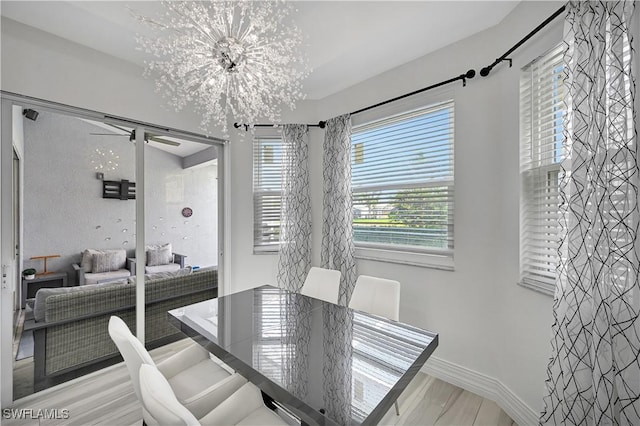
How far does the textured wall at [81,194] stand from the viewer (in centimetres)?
206

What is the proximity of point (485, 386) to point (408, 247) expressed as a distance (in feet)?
3.91

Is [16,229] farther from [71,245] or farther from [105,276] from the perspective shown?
[105,276]

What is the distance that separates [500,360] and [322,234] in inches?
76.8

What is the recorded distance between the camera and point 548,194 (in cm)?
160

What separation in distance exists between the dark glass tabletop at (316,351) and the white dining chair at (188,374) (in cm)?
16

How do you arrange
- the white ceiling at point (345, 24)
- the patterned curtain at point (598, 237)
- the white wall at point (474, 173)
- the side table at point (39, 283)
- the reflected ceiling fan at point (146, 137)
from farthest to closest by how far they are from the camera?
the reflected ceiling fan at point (146, 137) → the side table at point (39, 283) → the white ceiling at point (345, 24) → the white wall at point (474, 173) → the patterned curtain at point (598, 237)

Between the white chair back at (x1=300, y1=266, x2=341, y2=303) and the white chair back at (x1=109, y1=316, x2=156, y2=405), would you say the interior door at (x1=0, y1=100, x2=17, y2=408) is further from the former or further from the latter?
the white chair back at (x1=300, y1=266, x2=341, y2=303)

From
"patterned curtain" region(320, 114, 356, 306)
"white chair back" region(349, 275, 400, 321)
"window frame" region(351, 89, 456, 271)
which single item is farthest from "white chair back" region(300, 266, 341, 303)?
"window frame" region(351, 89, 456, 271)

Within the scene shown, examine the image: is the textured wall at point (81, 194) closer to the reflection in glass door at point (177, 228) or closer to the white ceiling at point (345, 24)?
the reflection in glass door at point (177, 228)

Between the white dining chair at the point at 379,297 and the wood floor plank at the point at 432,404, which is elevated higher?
the white dining chair at the point at 379,297

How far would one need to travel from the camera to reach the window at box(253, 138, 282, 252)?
3316 millimetres

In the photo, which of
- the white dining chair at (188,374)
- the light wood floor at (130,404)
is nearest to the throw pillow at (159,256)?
the light wood floor at (130,404)

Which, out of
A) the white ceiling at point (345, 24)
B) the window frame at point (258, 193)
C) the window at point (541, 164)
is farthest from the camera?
the window frame at point (258, 193)

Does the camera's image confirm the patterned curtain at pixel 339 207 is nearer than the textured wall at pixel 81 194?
No
